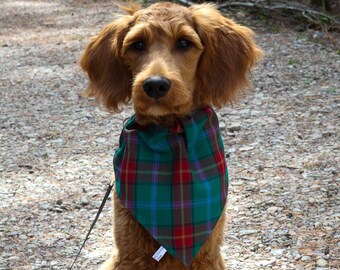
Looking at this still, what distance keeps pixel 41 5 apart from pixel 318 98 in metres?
9.63

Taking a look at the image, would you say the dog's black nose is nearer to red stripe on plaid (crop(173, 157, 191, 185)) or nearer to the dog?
the dog

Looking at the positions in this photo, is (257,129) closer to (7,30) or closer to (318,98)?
(318,98)

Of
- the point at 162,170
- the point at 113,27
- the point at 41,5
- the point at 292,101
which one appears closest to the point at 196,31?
the point at 113,27

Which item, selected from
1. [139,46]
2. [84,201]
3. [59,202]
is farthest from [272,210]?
[139,46]

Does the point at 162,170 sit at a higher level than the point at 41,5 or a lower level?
higher

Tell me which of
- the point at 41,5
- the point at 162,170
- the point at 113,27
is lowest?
the point at 41,5

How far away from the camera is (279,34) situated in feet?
35.7

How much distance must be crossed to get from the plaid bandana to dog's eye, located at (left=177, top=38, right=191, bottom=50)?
1.19 feet

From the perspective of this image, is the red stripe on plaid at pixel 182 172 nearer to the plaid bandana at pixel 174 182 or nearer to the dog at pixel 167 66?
the plaid bandana at pixel 174 182

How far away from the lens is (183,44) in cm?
356

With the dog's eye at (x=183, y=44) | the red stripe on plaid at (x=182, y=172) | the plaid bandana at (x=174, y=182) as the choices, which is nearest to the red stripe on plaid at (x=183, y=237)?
the plaid bandana at (x=174, y=182)

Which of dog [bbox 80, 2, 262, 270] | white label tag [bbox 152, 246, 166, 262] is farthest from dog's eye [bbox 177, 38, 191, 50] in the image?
white label tag [bbox 152, 246, 166, 262]

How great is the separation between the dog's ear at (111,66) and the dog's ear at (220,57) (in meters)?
0.40

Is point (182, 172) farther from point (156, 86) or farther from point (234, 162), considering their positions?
point (234, 162)
